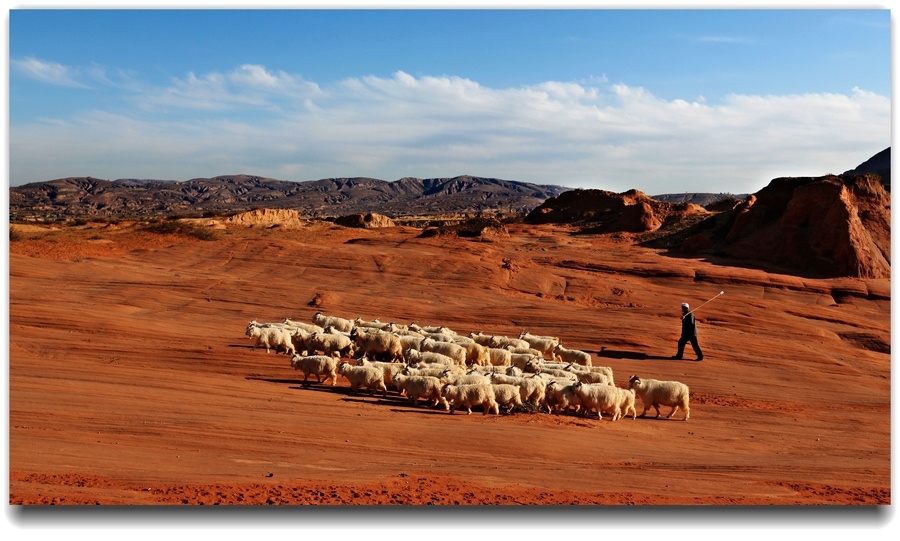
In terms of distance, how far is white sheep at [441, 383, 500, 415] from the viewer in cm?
1545

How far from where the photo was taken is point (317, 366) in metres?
17.6

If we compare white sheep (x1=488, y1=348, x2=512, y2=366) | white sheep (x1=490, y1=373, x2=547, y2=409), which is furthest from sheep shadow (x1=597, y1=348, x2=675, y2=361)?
white sheep (x1=490, y1=373, x2=547, y2=409)

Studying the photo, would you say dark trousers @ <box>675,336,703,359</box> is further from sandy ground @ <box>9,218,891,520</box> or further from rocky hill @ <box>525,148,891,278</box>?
rocky hill @ <box>525,148,891,278</box>

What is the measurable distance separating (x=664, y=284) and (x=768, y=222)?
11892 millimetres

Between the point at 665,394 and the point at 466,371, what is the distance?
4.40m

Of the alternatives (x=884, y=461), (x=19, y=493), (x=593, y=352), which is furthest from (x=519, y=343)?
(x=19, y=493)

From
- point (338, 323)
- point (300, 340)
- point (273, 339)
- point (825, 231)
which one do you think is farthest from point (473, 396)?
point (825, 231)

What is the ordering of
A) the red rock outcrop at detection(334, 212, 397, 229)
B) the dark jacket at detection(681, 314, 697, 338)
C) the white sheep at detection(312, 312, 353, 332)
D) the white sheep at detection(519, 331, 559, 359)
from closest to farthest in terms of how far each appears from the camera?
1. the dark jacket at detection(681, 314, 697, 338)
2. the white sheep at detection(519, 331, 559, 359)
3. the white sheep at detection(312, 312, 353, 332)
4. the red rock outcrop at detection(334, 212, 397, 229)

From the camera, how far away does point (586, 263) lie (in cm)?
3859

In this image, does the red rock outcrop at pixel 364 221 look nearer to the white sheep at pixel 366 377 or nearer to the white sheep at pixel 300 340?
the white sheep at pixel 300 340

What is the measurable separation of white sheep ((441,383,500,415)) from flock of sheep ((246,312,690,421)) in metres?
0.02

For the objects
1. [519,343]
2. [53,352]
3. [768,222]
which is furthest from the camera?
[768,222]

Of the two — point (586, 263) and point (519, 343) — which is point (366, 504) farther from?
point (586, 263)

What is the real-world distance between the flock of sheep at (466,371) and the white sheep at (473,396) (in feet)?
0.06
